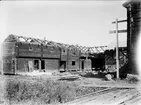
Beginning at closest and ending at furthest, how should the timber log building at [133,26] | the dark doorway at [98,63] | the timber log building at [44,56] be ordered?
the timber log building at [133,26], the timber log building at [44,56], the dark doorway at [98,63]

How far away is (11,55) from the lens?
27.7 m

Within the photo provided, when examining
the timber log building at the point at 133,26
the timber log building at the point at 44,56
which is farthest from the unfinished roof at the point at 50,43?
the timber log building at the point at 133,26

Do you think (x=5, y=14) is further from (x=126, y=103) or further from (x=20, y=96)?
(x=126, y=103)

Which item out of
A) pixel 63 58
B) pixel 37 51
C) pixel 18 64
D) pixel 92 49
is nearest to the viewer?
pixel 18 64

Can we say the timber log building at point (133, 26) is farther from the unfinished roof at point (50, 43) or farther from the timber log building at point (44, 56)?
the unfinished roof at point (50, 43)

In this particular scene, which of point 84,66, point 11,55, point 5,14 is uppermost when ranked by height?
point 5,14

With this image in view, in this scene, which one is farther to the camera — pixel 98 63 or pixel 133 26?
pixel 98 63

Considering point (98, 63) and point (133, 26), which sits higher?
point (133, 26)

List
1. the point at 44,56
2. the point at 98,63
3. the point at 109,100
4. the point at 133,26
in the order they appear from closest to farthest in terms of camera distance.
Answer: the point at 109,100, the point at 133,26, the point at 44,56, the point at 98,63

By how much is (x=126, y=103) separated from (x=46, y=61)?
80.6ft

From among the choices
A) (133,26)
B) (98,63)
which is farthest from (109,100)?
(98,63)

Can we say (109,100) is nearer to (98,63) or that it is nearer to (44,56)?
(44,56)

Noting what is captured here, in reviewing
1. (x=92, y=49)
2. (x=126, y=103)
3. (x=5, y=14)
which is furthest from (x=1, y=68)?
(x=126, y=103)

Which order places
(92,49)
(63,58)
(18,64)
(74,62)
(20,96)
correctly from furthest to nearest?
(92,49), (74,62), (63,58), (18,64), (20,96)
